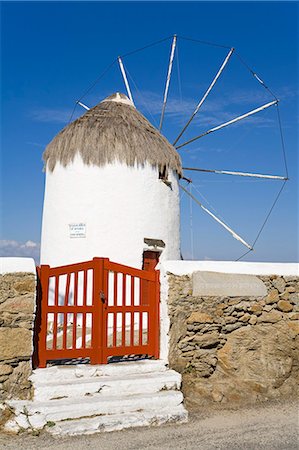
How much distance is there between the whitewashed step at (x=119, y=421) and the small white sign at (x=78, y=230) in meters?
5.35

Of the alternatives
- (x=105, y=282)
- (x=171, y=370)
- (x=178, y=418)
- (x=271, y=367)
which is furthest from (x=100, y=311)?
(x=271, y=367)

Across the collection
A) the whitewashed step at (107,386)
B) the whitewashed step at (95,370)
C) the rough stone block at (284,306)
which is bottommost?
the whitewashed step at (107,386)

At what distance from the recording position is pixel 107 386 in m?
5.34

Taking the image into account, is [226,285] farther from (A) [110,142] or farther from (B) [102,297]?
(A) [110,142]

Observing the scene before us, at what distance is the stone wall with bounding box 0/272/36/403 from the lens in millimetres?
5168

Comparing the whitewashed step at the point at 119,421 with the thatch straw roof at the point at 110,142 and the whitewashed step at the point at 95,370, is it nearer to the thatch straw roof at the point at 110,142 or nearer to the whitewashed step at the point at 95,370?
the whitewashed step at the point at 95,370

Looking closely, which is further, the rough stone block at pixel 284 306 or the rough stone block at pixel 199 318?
the rough stone block at pixel 284 306

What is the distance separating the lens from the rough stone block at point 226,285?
611 centimetres

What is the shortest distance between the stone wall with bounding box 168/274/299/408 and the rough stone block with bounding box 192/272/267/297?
0.25 feet

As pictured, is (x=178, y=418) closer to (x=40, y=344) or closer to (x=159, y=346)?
(x=159, y=346)

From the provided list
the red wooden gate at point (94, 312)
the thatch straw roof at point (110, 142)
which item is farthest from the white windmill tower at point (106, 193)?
the red wooden gate at point (94, 312)

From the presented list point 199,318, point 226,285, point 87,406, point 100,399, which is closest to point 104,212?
point 226,285

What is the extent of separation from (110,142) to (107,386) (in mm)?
6208

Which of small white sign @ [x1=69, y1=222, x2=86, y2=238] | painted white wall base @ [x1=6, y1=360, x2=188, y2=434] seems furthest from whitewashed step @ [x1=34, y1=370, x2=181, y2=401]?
small white sign @ [x1=69, y1=222, x2=86, y2=238]
